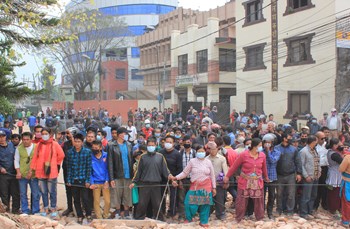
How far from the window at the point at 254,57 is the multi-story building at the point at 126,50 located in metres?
18.1

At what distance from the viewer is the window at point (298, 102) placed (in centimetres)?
2103

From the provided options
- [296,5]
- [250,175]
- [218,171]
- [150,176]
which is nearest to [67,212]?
[150,176]

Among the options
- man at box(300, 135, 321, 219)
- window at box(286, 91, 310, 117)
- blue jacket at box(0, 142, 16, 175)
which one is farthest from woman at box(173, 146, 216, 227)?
window at box(286, 91, 310, 117)

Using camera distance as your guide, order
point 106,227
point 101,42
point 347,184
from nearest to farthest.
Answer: point 106,227 → point 347,184 → point 101,42

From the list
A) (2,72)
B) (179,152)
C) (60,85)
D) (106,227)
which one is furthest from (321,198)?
(60,85)

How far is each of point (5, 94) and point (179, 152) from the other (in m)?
3.96

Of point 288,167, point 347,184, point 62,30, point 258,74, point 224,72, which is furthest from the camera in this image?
point 224,72

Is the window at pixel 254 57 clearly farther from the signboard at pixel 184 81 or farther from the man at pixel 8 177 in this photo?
the man at pixel 8 177

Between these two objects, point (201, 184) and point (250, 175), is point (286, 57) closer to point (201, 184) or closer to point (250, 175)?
point (250, 175)

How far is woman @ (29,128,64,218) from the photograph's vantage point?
7375mm

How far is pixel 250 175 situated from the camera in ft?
23.7

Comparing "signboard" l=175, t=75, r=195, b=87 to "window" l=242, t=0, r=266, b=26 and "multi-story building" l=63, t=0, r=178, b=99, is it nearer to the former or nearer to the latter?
"window" l=242, t=0, r=266, b=26

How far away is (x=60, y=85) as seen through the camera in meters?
61.1

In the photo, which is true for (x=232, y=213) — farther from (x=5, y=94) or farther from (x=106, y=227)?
(x=5, y=94)
